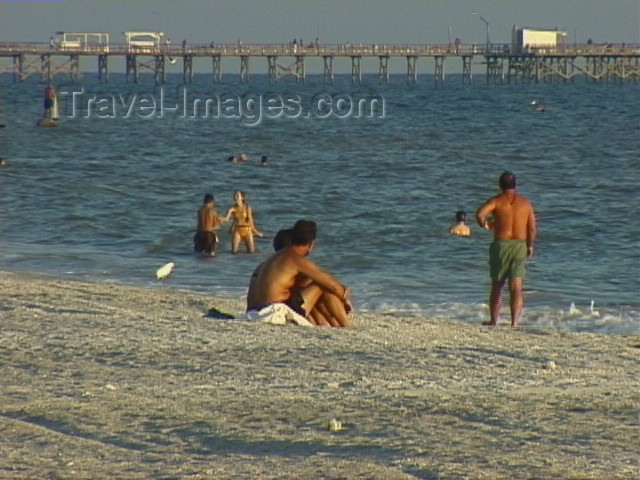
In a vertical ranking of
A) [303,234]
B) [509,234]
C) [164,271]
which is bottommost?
[164,271]

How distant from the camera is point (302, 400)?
258 inches

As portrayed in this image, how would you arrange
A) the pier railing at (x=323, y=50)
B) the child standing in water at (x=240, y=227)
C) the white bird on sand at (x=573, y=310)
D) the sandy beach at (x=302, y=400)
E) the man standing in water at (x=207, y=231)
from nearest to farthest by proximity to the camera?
the sandy beach at (x=302, y=400) < the white bird on sand at (x=573, y=310) < the man standing in water at (x=207, y=231) < the child standing in water at (x=240, y=227) < the pier railing at (x=323, y=50)

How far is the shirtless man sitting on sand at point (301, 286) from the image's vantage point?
345 inches

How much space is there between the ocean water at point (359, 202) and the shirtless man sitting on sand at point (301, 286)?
2.72m

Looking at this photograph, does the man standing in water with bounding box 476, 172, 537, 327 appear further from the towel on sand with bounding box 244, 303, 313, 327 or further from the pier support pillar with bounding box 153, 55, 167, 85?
the pier support pillar with bounding box 153, 55, 167, 85

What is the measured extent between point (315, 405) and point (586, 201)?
17.8 metres

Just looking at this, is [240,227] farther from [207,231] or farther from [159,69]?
[159,69]

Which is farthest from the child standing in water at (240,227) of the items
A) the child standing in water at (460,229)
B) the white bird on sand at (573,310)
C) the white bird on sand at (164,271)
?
the white bird on sand at (573,310)

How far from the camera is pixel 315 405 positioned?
646cm

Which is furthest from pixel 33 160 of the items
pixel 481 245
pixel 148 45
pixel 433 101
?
pixel 148 45

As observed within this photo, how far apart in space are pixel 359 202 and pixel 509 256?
519 inches

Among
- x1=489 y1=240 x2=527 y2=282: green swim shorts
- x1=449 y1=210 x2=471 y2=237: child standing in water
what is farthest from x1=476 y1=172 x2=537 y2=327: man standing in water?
x1=449 y1=210 x2=471 y2=237: child standing in water

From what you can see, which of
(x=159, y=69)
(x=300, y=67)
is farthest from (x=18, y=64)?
(x=300, y=67)

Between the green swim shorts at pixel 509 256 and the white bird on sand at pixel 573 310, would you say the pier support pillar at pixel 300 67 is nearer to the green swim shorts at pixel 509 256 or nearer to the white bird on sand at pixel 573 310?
the white bird on sand at pixel 573 310
